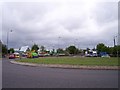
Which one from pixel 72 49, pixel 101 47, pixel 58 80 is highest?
pixel 101 47

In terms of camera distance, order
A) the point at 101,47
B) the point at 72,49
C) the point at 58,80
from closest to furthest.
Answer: the point at 58,80, the point at 101,47, the point at 72,49

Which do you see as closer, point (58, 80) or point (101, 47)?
point (58, 80)

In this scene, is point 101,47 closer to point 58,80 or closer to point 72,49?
point 72,49

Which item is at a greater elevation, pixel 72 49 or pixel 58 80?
pixel 72 49

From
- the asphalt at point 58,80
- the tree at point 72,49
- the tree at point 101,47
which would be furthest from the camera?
the tree at point 72,49

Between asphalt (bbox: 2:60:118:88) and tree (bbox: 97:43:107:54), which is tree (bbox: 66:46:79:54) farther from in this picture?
asphalt (bbox: 2:60:118:88)

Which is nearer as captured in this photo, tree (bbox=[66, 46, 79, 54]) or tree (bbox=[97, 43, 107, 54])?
tree (bbox=[97, 43, 107, 54])

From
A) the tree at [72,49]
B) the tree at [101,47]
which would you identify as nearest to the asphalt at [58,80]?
the tree at [101,47]

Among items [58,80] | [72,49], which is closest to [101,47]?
[72,49]

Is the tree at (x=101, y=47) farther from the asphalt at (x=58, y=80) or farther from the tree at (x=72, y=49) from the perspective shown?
the asphalt at (x=58, y=80)

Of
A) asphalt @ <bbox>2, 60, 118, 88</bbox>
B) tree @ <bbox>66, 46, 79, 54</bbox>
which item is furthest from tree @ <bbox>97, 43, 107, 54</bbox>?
asphalt @ <bbox>2, 60, 118, 88</bbox>

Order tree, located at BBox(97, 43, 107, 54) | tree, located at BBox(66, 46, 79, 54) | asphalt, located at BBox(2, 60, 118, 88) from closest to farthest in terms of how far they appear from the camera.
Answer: asphalt, located at BBox(2, 60, 118, 88) < tree, located at BBox(97, 43, 107, 54) < tree, located at BBox(66, 46, 79, 54)

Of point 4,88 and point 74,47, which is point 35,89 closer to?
point 4,88

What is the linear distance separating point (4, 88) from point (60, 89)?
2.63 m
